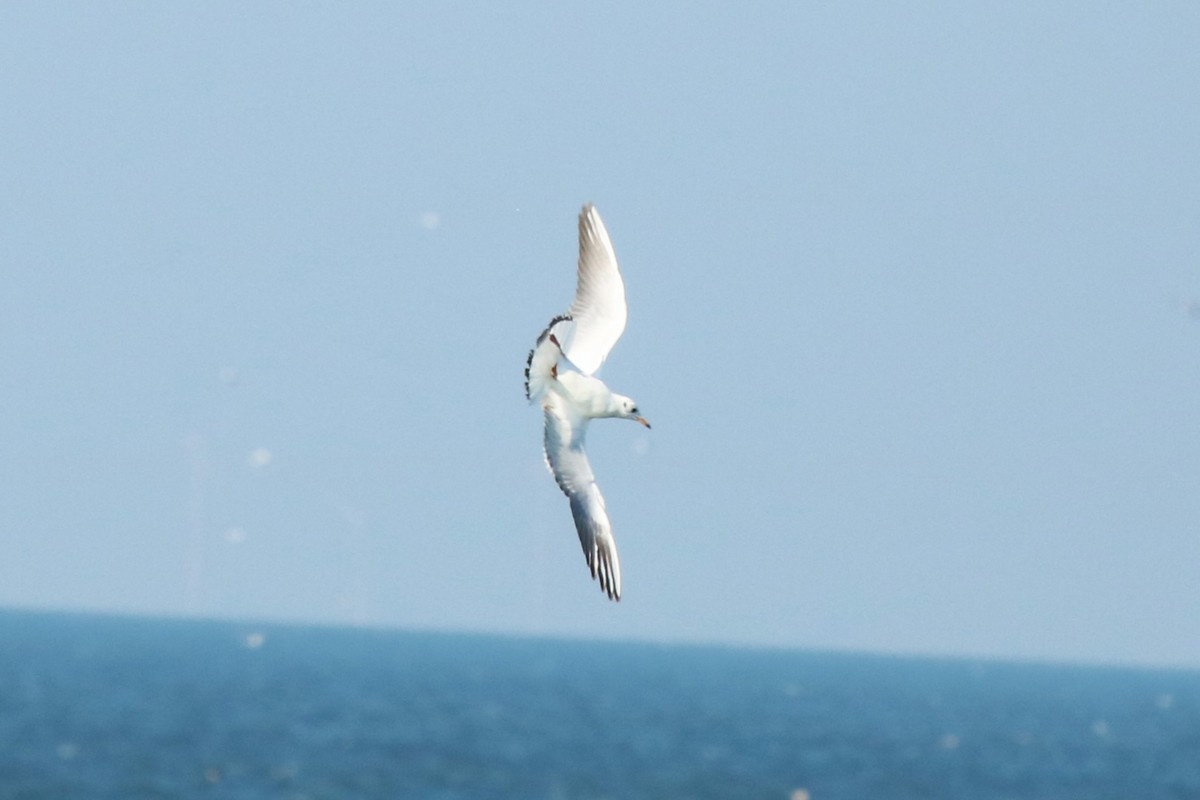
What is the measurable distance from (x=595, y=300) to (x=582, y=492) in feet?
5.13

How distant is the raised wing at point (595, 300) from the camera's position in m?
15.0

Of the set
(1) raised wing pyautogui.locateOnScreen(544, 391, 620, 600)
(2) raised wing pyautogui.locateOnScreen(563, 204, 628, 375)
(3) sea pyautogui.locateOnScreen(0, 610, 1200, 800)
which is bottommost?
(1) raised wing pyautogui.locateOnScreen(544, 391, 620, 600)

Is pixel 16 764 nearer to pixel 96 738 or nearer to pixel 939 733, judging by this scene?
pixel 96 738

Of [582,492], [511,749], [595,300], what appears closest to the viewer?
[582,492]

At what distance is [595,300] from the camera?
50.3ft

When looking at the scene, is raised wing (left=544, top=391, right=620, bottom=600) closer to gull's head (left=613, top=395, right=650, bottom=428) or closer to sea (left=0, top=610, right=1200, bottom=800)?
gull's head (left=613, top=395, right=650, bottom=428)

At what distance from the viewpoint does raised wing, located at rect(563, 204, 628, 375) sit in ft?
49.2

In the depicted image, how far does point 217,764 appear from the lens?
10731 cm

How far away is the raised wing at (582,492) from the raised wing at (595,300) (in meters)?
0.72

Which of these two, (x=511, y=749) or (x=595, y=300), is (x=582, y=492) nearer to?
(x=595, y=300)

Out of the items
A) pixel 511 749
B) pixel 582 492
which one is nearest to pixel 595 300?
pixel 582 492

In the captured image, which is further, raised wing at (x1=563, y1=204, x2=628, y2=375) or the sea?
the sea

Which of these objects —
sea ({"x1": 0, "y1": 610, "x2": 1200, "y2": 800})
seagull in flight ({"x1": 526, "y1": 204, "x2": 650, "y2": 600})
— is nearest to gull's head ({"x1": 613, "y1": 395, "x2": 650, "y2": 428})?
seagull in flight ({"x1": 526, "y1": 204, "x2": 650, "y2": 600})

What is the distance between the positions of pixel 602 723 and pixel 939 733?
2733 centimetres
